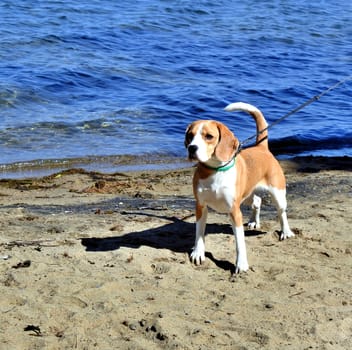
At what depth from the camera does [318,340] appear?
509 centimetres

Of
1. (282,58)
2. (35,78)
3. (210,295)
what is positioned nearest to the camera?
(210,295)

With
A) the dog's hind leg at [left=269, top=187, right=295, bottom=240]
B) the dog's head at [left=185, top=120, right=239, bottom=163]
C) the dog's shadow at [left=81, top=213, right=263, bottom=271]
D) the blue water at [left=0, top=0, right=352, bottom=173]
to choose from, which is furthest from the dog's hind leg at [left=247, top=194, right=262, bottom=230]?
the blue water at [left=0, top=0, right=352, bottom=173]

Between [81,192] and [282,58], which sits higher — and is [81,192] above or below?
above

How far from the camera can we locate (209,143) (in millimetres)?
5801

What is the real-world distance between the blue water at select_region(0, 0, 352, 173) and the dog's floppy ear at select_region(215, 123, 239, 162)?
6191mm

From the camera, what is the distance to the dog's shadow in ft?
21.6

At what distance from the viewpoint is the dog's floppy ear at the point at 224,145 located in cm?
586

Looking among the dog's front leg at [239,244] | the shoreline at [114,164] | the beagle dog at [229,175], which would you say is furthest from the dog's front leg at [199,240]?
the shoreline at [114,164]

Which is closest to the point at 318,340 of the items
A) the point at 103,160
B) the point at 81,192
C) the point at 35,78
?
the point at 81,192

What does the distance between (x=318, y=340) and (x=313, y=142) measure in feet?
28.3

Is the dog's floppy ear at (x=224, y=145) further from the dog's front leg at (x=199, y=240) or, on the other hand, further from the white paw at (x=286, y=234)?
the white paw at (x=286, y=234)

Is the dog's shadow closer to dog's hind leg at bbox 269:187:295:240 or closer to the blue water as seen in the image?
dog's hind leg at bbox 269:187:295:240

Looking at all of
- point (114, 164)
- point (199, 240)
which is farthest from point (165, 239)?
point (114, 164)

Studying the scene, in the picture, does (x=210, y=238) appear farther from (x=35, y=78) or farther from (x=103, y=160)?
(x=35, y=78)
